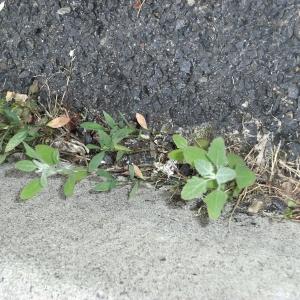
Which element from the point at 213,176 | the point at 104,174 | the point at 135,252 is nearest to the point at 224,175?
the point at 213,176

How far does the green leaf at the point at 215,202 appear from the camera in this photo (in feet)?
4.36

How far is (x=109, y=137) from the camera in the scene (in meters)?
1.62

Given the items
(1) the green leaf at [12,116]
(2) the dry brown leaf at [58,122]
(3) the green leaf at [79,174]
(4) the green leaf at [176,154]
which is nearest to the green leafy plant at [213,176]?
(4) the green leaf at [176,154]

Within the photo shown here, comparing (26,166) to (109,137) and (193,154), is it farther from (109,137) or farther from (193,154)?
(193,154)

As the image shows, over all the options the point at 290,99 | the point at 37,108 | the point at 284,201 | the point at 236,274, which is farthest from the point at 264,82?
the point at 37,108

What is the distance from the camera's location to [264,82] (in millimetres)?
1569

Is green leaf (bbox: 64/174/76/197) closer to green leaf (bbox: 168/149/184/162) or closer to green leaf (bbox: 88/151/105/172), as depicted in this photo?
green leaf (bbox: 88/151/105/172)

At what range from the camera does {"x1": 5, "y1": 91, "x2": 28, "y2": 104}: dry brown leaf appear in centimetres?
182

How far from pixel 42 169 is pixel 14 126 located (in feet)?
0.93

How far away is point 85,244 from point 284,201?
0.55 m

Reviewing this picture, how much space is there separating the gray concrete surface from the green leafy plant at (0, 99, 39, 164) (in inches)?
8.0

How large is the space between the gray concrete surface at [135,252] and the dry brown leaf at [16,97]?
0.39 meters

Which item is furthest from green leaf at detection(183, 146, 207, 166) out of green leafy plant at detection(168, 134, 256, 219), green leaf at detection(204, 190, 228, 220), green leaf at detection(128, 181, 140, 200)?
green leaf at detection(128, 181, 140, 200)

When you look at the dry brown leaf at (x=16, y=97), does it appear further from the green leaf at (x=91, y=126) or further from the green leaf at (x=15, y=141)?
the green leaf at (x=91, y=126)
